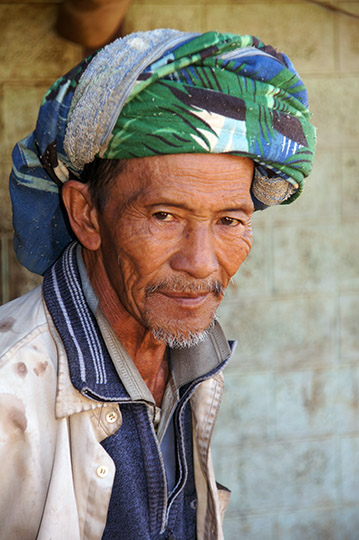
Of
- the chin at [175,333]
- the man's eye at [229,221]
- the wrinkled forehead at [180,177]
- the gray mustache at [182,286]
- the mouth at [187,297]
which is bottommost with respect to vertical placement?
the chin at [175,333]

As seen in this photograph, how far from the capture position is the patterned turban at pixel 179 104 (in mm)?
1698

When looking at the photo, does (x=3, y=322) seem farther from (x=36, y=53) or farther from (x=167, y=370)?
(x=36, y=53)

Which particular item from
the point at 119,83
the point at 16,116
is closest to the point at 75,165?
the point at 119,83

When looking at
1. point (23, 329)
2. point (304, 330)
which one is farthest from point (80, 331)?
point (304, 330)

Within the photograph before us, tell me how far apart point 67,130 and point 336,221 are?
6.51ft

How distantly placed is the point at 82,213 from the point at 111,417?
0.58 metres

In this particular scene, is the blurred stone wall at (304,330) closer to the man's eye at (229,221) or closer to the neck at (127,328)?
the neck at (127,328)

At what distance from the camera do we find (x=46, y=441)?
1.73m

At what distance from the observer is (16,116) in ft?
9.77

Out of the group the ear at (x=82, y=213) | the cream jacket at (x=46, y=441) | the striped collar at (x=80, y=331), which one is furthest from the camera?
the ear at (x=82, y=213)

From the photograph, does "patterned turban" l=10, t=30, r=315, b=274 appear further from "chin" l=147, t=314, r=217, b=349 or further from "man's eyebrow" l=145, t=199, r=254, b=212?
"chin" l=147, t=314, r=217, b=349

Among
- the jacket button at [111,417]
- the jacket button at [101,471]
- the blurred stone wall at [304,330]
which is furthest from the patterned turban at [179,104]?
the blurred stone wall at [304,330]

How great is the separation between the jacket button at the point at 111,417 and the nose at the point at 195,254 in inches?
16.2

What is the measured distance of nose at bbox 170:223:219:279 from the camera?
176cm
